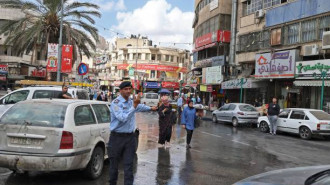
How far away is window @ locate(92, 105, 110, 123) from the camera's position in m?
6.98

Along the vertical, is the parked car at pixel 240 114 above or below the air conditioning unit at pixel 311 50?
below

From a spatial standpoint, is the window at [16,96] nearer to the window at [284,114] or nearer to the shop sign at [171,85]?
the window at [284,114]

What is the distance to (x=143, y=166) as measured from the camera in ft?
25.7

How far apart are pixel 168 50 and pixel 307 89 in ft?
172

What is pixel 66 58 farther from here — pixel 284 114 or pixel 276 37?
pixel 276 37

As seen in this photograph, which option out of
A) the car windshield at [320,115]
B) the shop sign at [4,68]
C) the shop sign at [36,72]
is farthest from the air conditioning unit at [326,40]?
the shop sign at [36,72]

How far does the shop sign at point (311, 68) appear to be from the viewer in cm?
2025

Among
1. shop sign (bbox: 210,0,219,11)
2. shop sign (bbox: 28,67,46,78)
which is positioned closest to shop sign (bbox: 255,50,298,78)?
shop sign (bbox: 210,0,219,11)

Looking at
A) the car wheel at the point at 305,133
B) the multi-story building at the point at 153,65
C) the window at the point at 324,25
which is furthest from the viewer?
the multi-story building at the point at 153,65

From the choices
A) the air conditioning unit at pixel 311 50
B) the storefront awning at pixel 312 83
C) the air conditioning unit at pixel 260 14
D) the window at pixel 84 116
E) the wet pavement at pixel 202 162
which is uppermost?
the air conditioning unit at pixel 260 14

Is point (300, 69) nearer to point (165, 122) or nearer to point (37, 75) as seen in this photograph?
point (165, 122)

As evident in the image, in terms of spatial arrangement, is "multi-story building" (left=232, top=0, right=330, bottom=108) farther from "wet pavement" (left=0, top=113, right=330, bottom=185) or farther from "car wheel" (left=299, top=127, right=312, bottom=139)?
"wet pavement" (left=0, top=113, right=330, bottom=185)

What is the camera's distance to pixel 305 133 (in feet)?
51.0

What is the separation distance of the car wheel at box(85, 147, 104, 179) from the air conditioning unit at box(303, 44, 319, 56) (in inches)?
733
